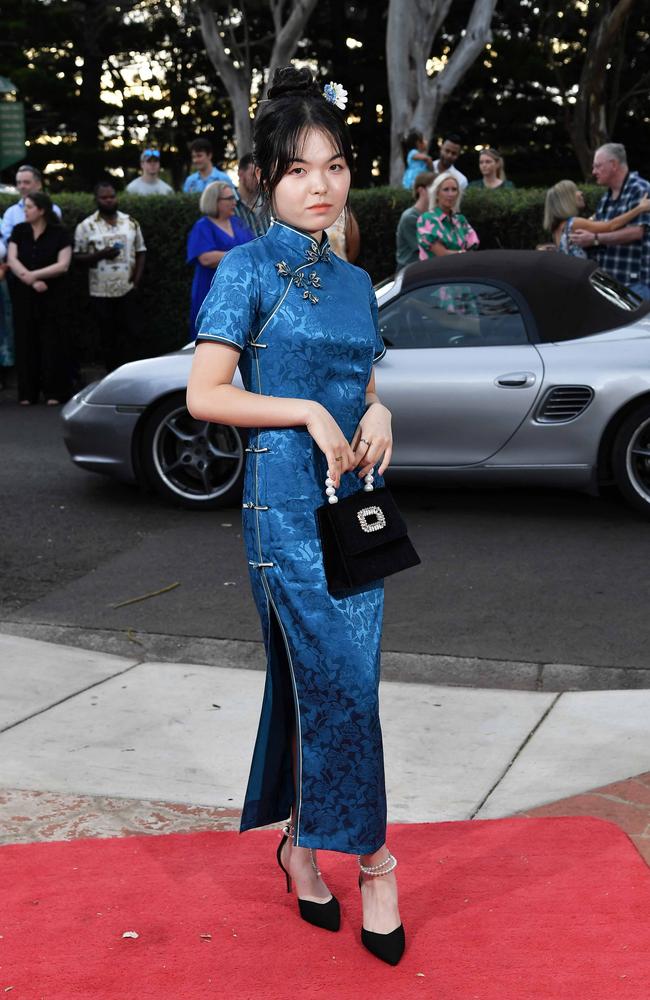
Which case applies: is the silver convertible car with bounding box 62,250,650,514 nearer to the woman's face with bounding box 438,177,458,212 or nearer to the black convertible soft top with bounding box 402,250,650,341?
the black convertible soft top with bounding box 402,250,650,341

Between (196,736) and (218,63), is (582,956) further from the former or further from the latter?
(218,63)

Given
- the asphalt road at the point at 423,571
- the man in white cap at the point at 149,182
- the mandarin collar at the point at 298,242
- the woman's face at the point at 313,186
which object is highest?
the woman's face at the point at 313,186

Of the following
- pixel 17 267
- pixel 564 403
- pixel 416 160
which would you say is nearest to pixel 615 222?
pixel 564 403

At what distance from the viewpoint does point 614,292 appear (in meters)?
8.27

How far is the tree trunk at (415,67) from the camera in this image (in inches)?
884

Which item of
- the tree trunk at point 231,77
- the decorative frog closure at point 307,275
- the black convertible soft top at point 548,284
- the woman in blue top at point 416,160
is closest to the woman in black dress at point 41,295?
the woman in blue top at point 416,160

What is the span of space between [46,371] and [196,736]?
28.1ft

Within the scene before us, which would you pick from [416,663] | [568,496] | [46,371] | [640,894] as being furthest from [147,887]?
[46,371]

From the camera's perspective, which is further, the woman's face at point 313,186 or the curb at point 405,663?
the curb at point 405,663

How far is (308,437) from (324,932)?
1.19 metres

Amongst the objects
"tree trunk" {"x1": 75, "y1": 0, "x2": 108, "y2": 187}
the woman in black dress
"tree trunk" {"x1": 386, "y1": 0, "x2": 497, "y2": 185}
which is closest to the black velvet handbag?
the woman in black dress

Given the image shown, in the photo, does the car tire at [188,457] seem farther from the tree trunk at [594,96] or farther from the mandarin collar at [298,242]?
the tree trunk at [594,96]

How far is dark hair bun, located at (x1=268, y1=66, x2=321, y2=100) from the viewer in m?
3.15

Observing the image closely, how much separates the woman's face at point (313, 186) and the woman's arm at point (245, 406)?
13.8 inches
